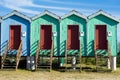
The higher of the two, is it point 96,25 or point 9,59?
point 96,25

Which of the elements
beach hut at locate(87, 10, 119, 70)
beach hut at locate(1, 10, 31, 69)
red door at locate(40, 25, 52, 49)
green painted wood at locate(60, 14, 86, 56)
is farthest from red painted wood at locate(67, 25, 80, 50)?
beach hut at locate(1, 10, 31, 69)

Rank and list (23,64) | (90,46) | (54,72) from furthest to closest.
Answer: (23,64) < (90,46) < (54,72)

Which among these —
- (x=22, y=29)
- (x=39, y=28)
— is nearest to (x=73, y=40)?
(x=39, y=28)

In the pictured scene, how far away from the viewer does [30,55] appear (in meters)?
31.3

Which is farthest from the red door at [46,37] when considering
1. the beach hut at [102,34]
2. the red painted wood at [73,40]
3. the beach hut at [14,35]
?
the beach hut at [102,34]

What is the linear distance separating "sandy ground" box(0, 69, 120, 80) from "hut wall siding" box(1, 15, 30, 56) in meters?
2.65

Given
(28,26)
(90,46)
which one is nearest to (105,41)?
(90,46)

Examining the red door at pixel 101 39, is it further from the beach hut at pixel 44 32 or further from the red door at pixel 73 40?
the beach hut at pixel 44 32

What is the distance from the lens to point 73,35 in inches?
1231

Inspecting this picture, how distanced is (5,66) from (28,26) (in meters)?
3.73

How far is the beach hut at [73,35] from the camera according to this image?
31109 millimetres

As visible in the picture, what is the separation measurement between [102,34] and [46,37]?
4325mm

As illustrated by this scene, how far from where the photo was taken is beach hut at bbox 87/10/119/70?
31.1 m

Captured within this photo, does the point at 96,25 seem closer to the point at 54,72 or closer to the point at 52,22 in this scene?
the point at 52,22
